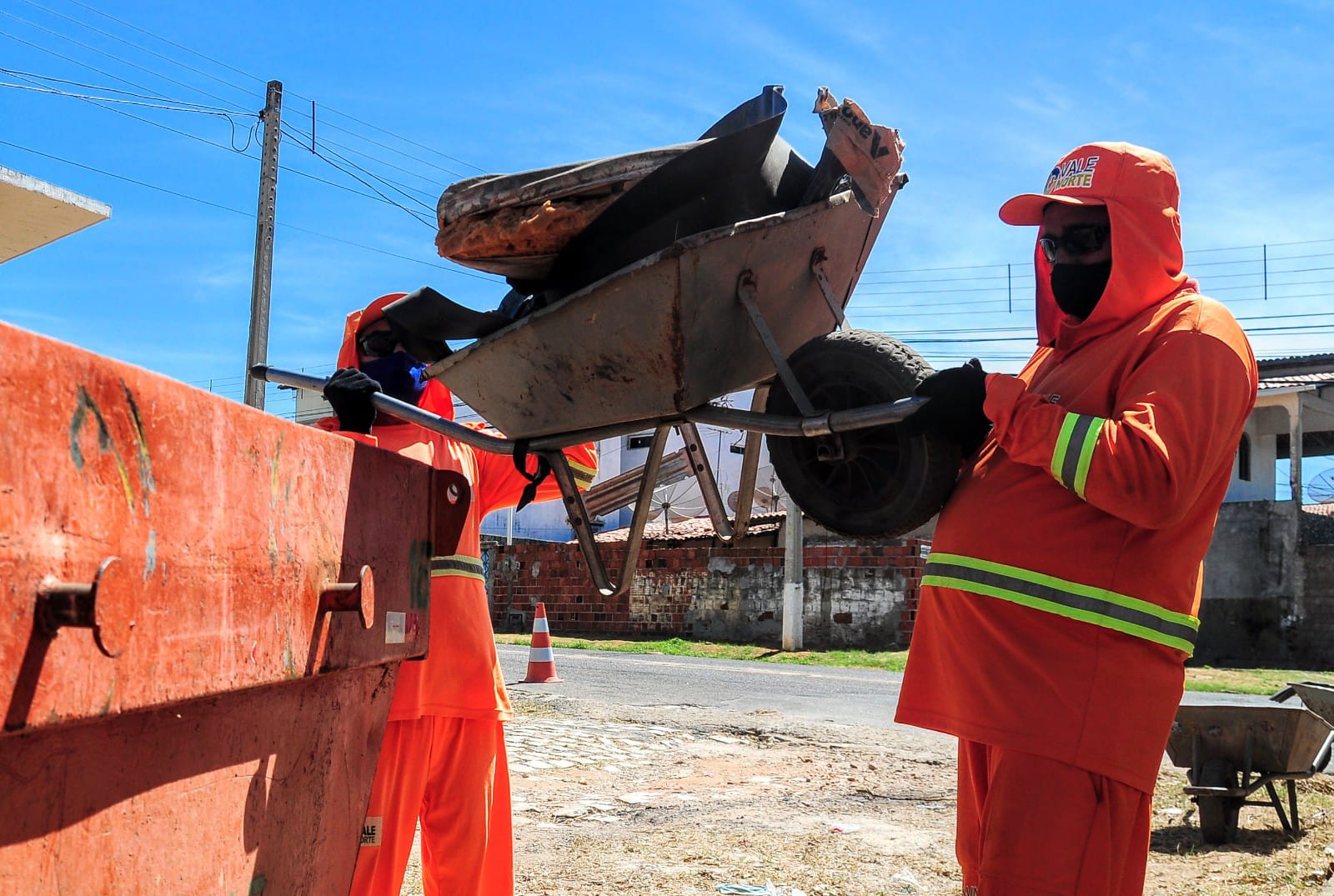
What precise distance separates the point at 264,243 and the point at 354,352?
1233cm

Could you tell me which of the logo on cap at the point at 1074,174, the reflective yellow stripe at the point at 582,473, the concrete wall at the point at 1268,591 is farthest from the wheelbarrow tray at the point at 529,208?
the concrete wall at the point at 1268,591

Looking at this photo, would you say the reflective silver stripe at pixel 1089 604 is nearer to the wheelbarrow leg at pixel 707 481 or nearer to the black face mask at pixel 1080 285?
the black face mask at pixel 1080 285

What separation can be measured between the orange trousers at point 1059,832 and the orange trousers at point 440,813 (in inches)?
56.9

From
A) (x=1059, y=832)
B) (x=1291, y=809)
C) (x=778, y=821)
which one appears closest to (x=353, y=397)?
(x=1059, y=832)

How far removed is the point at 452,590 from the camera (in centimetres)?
327

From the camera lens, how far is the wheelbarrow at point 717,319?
8.09ft

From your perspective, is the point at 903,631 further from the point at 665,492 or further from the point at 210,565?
the point at 210,565

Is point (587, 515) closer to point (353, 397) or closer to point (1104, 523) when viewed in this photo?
point (353, 397)

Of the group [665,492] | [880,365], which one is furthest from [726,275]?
[665,492]

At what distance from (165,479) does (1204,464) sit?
1744mm

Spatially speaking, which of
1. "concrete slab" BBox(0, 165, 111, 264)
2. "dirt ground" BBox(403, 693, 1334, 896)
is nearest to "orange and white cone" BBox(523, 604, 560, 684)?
"dirt ground" BBox(403, 693, 1334, 896)

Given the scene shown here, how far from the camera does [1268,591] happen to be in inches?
753

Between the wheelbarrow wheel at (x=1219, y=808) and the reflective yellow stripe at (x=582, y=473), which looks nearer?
the reflective yellow stripe at (x=582, y=473)

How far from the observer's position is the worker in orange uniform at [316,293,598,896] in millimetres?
3062
